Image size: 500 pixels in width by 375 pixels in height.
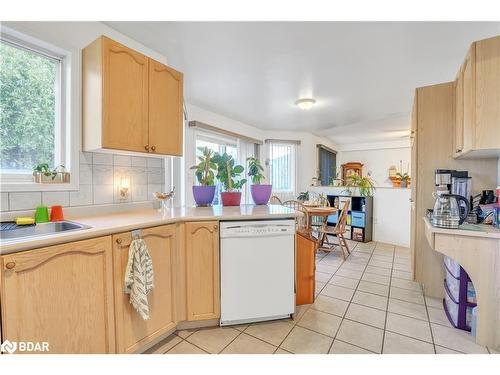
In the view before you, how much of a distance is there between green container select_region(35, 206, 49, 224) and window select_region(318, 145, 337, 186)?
202 inches

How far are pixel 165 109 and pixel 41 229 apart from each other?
1195mm

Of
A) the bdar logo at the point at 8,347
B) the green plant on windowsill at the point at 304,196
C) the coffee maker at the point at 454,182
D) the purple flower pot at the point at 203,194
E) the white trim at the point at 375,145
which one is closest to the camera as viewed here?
the bdar logo at the point at 8,347

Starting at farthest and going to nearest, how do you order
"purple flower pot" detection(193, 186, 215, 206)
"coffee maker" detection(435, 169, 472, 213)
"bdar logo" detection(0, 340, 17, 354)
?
"purple flower pot" detection(193, 186, 215, 206)
"coffee maker" detection(435, 169, 472, 213)
"bdar logo" detection(0, 340, 17, 354)

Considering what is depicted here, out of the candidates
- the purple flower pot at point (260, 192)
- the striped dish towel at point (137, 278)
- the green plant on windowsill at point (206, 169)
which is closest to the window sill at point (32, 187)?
the striped dish towel at point (137, 278)

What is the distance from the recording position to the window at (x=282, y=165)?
5.14 m

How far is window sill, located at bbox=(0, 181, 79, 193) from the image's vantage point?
144 centimetres

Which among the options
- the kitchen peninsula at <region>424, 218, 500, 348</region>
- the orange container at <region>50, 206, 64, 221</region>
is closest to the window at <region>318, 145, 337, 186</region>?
the kitchen peninsula at <region>424, 218, 500, 348</region>

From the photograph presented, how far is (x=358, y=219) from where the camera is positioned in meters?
4.36

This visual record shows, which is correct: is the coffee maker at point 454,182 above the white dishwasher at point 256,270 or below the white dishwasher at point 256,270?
above

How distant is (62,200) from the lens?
166 centimetres

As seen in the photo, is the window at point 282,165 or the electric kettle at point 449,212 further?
the window at point 282,165

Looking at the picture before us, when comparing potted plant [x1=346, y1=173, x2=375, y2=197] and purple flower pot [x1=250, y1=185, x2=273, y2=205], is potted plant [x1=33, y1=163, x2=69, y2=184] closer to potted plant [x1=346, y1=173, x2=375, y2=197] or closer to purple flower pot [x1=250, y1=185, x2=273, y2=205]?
purple flower pot [x1=250, y1=185, x2=273, y2=205]

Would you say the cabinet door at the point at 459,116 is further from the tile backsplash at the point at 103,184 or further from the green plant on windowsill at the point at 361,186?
the tile backsplash at the point at 103,184

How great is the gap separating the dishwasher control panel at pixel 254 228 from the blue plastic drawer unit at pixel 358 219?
119 inches
